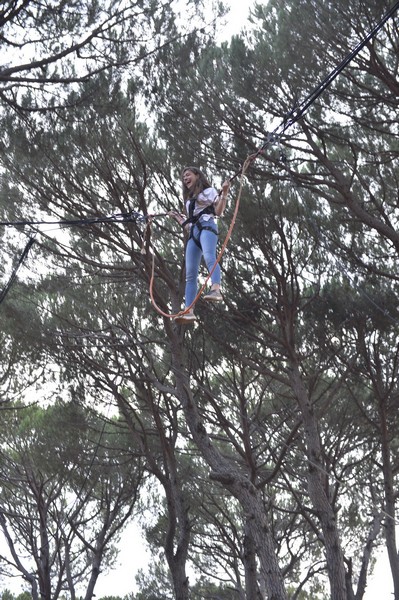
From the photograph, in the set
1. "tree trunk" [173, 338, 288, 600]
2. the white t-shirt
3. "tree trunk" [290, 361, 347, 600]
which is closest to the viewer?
the white t-shirt

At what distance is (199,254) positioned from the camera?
496cm

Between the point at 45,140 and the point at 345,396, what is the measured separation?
5880 mm

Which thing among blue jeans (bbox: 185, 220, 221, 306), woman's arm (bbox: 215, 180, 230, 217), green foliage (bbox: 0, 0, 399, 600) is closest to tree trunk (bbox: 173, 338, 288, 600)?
green foliage (bbox: 0, 0, 399, 600)

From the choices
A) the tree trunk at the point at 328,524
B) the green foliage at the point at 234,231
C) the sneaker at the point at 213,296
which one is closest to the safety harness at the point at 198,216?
the sneaker at the point at 213,296

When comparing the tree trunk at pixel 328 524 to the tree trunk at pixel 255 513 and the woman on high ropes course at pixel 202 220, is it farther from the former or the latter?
the woman on high ropes course at pixel 202 220

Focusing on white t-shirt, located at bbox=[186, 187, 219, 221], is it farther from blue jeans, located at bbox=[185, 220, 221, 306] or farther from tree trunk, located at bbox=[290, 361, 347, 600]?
tree trunk, located at bbox=[290, 361, 347, 600]

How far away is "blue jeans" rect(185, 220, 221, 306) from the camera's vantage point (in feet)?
15.4

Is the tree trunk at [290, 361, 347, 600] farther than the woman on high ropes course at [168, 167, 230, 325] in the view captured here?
Yes

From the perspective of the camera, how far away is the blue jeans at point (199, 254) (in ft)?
15.4

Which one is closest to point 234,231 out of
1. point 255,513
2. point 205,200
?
point 255,513

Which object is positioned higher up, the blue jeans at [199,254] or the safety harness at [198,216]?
the safety harness at [198,216]

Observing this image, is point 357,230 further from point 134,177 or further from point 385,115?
point 134,177

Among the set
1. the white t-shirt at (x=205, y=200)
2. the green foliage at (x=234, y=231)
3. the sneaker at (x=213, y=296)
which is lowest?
the sneaker at (x=213, y=296)

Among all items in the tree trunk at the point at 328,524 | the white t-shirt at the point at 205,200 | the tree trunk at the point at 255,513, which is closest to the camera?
the white t-shirt at the point at 205,200
